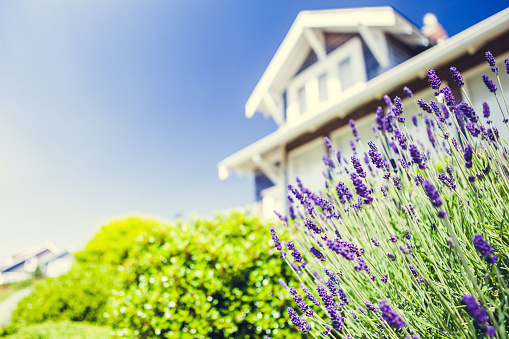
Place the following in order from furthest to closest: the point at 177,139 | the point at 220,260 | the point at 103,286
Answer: the point at 177,139 → the point at 103,286 → the point at 220,260

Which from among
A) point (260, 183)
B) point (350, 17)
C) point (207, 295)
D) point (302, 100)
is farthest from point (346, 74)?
point (207, 295)

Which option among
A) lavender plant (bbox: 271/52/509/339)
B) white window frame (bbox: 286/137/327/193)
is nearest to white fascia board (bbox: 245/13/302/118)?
white window frame (bbox: 286/137/327/193)

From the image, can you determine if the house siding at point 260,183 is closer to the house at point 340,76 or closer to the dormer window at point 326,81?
the house at point 340,76

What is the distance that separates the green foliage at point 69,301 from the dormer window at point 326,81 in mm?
7028

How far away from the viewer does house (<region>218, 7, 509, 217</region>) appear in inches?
166

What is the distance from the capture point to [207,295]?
3.01m

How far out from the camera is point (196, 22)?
826cm

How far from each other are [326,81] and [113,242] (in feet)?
40.0

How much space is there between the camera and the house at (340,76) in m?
4.22

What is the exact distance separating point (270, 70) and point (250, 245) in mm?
6740

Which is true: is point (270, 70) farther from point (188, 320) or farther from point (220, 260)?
point (188, 320)

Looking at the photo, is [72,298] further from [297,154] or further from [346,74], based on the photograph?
[346,74]

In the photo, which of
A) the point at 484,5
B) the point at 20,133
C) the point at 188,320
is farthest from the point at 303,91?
the point at 20,133

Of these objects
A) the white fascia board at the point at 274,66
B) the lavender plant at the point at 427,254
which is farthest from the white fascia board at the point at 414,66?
the lavender plant at the point at 427,254
